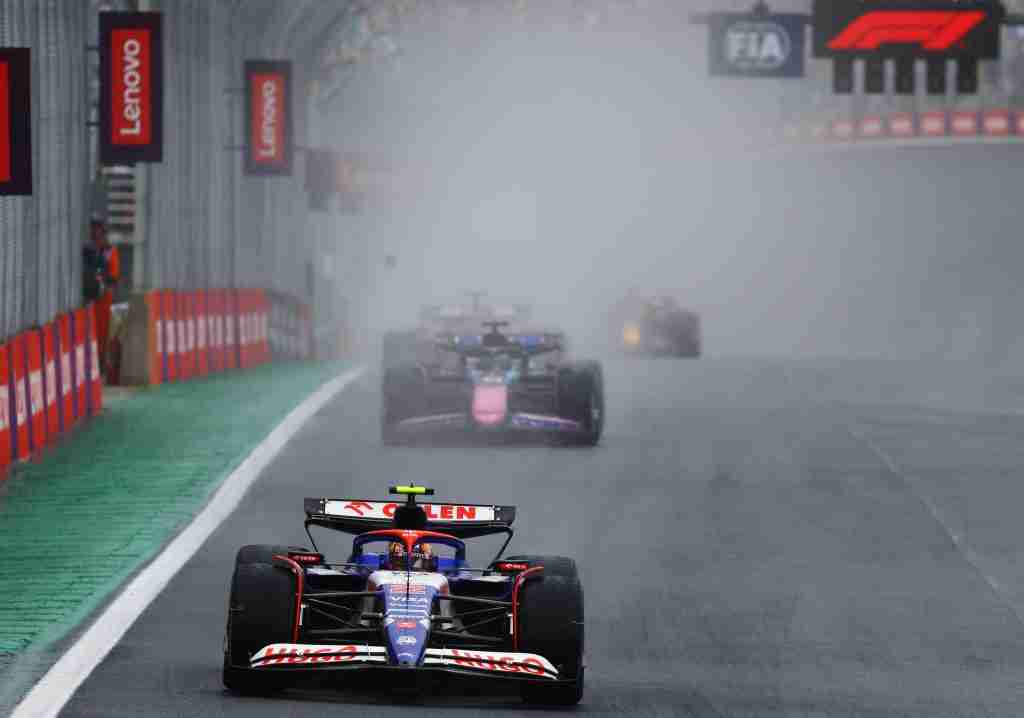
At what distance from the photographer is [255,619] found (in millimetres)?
9633

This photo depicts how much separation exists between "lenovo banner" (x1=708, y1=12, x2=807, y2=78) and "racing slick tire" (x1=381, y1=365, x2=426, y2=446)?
1789 cm

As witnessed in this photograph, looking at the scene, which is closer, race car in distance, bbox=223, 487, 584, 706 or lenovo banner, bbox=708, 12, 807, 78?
race car in distance, bbox=223, 487, 584, 706

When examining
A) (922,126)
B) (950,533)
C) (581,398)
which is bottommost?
(950,533)

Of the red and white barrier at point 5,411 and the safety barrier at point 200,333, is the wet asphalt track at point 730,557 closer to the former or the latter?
the red and white barrier at point 5,411

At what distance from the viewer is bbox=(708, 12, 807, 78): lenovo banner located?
38438 millimetres

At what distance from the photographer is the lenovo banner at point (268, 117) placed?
41688 mm

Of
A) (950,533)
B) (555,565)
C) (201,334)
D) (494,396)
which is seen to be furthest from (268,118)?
(555,565)

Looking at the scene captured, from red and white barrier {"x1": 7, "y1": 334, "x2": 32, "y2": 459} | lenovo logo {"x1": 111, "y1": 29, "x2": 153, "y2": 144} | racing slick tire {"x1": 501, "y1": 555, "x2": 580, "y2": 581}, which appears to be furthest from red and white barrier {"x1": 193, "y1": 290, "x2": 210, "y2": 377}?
racing slick tire {"x1": 501, "y1": 555, "x2": 580, "y2": 581}

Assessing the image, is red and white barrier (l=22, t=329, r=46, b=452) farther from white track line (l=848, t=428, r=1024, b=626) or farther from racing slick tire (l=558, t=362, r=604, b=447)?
white track line (l=848, t=428, r=1024, b=626)

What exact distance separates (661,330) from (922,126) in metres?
46.3

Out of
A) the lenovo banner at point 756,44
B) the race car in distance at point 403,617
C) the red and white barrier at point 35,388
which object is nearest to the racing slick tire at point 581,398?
the red and white barrier at point 35,388

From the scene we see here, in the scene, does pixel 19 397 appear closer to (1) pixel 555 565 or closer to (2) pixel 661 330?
(1) pixel 555 565

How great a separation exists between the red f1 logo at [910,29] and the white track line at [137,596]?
14987mm

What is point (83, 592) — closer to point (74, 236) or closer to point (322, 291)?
point (74, 236)
